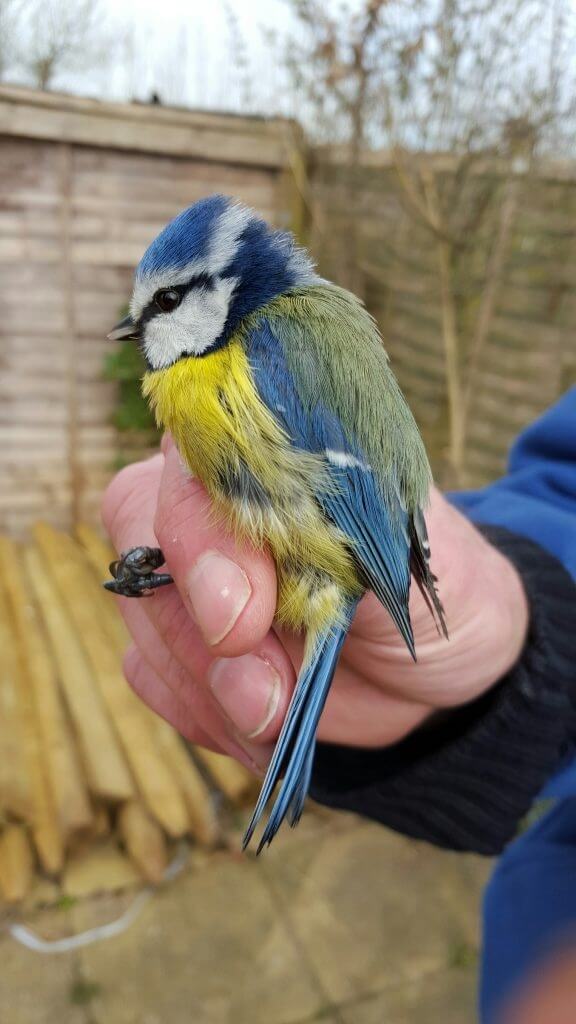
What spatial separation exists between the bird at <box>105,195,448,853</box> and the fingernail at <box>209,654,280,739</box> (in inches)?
2.2

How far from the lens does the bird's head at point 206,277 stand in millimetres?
842

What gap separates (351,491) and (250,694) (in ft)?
0.85

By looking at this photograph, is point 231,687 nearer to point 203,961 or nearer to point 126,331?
point 126,331

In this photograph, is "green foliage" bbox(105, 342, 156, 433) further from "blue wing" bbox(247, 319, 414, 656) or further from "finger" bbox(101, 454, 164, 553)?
"blue wing" bbox(247, 319, 414, 656)

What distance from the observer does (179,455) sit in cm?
86

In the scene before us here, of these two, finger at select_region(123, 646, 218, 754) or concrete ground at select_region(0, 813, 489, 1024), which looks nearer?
finger at select_region(123, 646, 218, 754)

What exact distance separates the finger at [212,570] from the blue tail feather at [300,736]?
2.7 inches

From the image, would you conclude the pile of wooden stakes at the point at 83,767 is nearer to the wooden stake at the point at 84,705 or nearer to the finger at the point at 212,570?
the wooden stake at the point at 84,705

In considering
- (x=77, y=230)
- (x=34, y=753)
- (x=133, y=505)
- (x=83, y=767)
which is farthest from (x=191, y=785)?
(x=77, y=230)

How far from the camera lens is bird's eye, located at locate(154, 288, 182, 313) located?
0.86 meters

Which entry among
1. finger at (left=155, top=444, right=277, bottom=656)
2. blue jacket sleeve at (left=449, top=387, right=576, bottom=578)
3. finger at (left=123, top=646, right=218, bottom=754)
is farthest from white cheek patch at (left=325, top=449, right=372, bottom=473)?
blue jacket sleeve at (left=449, top=387, right=576, bottom=578)

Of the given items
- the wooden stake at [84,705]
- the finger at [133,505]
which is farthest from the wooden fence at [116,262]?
the finger at [133,505]

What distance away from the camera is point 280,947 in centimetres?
192

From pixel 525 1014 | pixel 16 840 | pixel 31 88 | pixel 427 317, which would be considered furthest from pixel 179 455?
pixel 31 88
